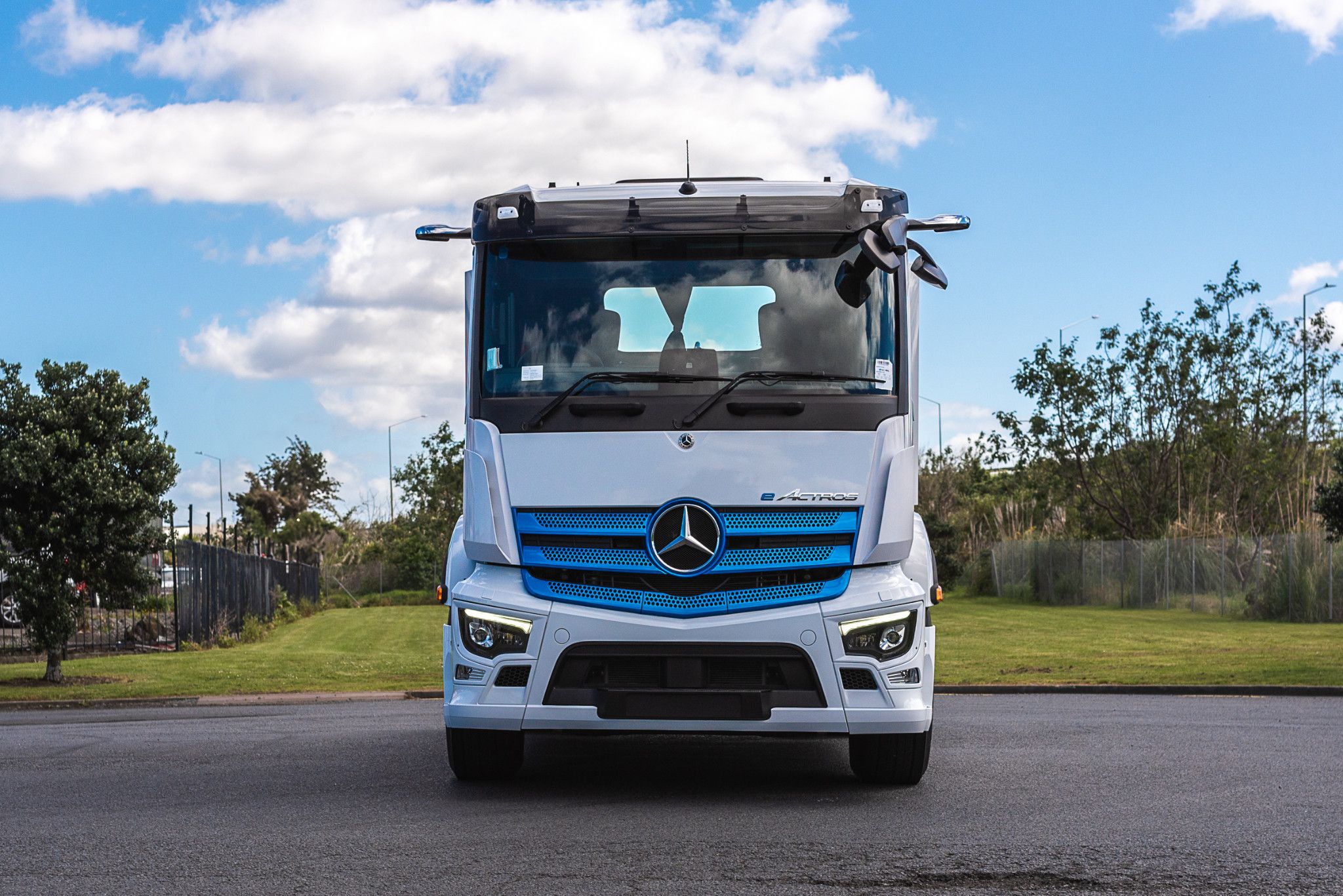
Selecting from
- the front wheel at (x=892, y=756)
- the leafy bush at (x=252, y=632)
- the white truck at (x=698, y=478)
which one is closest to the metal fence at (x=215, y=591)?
the leafy bush at (x=252, y=632)

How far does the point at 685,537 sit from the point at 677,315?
1.26 m

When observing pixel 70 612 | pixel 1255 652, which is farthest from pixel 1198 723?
pixel 70 612

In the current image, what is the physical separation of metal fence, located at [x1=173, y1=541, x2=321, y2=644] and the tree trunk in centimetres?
331

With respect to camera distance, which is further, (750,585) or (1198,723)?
(1198,723)

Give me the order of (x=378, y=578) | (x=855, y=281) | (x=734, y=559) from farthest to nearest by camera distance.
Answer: (x=378, y=578), (x=855, y=281), (x=734, y=559)

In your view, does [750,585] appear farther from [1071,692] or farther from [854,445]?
[1071,692]

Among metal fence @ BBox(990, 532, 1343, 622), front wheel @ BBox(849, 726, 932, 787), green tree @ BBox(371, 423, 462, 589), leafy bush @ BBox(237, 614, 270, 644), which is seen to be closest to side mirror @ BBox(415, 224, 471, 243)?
front wheel @ BBox(849, 726, 932, 787)

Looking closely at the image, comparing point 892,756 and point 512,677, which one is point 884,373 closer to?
point 892,756

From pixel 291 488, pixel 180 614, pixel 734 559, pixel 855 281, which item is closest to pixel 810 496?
pixel 734 559

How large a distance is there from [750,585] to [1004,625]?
24.4 meters

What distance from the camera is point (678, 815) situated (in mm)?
7328

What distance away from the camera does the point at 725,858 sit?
6203 mm

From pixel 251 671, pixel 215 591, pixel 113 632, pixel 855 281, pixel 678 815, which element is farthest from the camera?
pixel 113 632

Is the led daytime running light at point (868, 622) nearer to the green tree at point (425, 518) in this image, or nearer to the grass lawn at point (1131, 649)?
the grass lawn at point (1131, 649)
